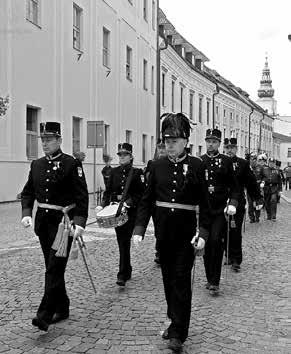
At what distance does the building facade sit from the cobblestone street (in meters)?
9.06

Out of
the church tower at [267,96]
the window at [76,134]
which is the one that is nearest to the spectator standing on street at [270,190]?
the window at [76,134]

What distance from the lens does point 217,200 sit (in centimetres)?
689

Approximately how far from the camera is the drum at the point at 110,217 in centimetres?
666

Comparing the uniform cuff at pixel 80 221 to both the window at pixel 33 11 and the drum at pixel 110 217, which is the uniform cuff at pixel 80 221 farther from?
the window at pixel 33 11

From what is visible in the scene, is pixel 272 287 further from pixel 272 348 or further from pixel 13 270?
pixel 13 270

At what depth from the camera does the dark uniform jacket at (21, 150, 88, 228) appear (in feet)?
17.1

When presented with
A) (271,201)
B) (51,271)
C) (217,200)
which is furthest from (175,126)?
(271,201)

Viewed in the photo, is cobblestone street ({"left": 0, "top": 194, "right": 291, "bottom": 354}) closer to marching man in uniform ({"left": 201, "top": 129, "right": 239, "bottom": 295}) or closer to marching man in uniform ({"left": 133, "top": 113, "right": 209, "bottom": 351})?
marching man in uniform ({"left": 201, "top": 129, "right": 239, "bottom": 295})

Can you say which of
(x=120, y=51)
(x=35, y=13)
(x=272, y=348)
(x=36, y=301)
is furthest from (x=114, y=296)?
(x=120, y=51)

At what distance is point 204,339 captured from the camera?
4.86m

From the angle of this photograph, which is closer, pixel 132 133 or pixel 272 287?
pixel 272 287

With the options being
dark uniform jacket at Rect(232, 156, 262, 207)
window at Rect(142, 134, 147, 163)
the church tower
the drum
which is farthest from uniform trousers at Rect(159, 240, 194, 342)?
the church tower

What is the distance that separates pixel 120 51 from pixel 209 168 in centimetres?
2192

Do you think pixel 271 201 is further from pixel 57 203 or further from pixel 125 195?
pixel 57 203
